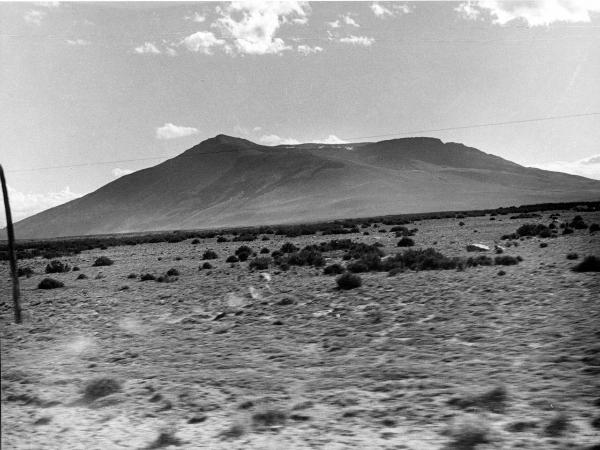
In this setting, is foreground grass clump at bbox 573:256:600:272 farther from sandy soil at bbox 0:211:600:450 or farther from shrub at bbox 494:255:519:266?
shrub at bbox 494:255:519:266

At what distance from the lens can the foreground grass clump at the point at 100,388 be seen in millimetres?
8875

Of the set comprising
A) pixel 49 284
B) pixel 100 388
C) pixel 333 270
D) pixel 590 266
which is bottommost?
pixel 100 388

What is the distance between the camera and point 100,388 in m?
Result: 9.02

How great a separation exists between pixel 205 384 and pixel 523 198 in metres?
206

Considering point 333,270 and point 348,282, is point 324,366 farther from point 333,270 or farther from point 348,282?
point 333,270

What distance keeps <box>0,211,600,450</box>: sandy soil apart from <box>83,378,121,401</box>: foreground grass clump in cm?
17

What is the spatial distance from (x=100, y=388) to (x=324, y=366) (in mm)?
3734

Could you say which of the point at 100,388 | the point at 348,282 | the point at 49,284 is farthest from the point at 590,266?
the point at 49,284

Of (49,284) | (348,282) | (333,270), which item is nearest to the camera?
(348,282)

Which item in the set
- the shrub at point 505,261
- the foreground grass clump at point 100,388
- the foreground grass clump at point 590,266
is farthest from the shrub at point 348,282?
the foreground grass clump at point 100,388

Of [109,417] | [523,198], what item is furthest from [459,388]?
[523,198]

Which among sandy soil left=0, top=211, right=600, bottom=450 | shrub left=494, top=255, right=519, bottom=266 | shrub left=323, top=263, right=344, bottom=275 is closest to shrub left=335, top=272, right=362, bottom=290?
sandy soil left=0, top=211, right=600, bottom=450

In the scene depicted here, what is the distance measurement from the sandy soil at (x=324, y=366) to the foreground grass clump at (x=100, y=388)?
0.56ft

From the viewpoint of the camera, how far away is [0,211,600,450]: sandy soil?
22.1 ft
